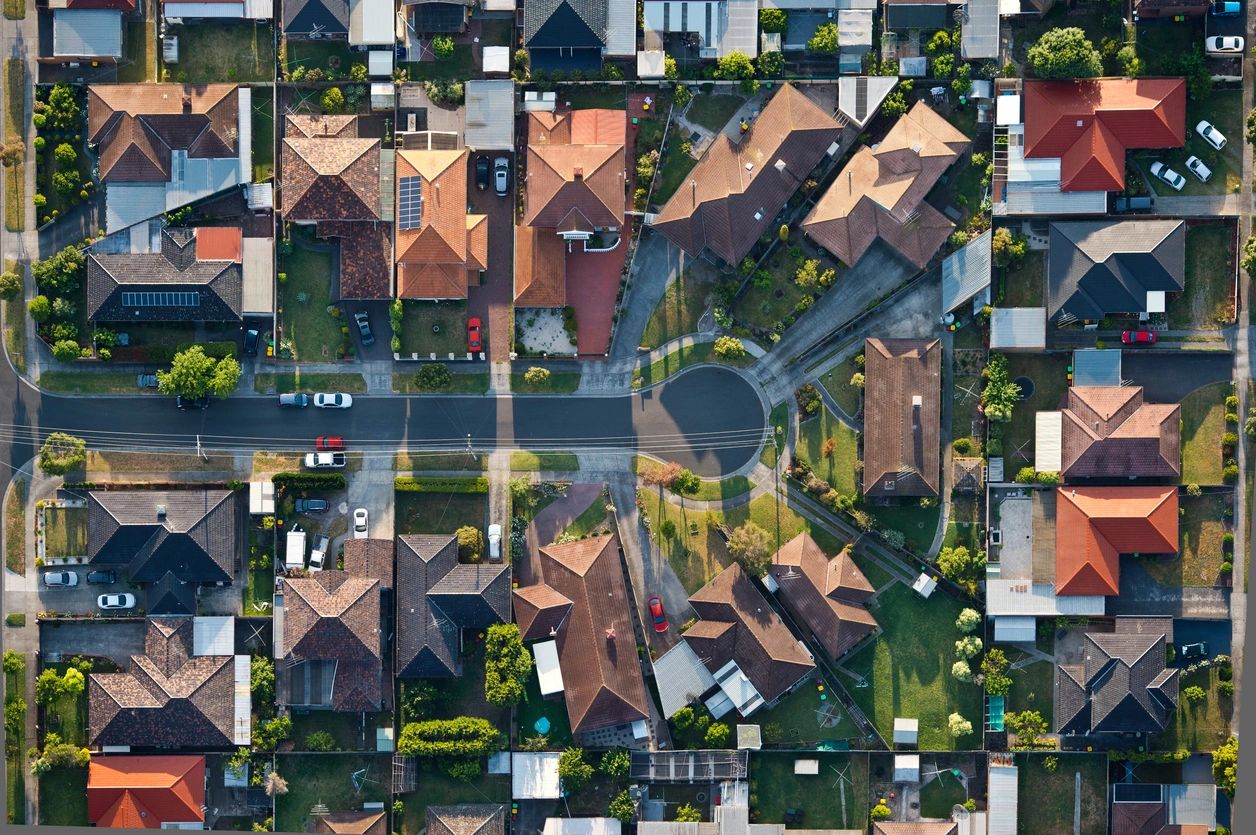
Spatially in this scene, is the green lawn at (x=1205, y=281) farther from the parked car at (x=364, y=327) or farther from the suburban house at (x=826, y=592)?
the parked car at (x=364, y=327)

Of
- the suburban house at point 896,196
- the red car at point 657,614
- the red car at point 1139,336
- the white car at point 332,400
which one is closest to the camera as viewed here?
the suburban house at point 896,196

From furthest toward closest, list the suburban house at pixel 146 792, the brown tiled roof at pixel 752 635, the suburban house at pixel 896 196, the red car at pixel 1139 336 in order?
1. the red car at pixel 1139 336
2. the suburban house at pixel 146 792
3. the brown tiled roof at pixel 752 635
4. the suburban house at pixel 896 196

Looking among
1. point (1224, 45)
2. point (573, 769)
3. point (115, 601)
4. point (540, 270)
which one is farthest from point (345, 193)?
point (1224, 45)

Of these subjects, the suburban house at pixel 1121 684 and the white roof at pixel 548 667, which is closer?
the suburban house at pixel 1121 684

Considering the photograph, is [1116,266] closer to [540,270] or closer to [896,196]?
[896,196]

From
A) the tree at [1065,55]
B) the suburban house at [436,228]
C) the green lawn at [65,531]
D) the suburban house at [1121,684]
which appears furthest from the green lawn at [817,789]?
the green lawn at [65,531]

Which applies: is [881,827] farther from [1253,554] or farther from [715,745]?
[1253,554]
